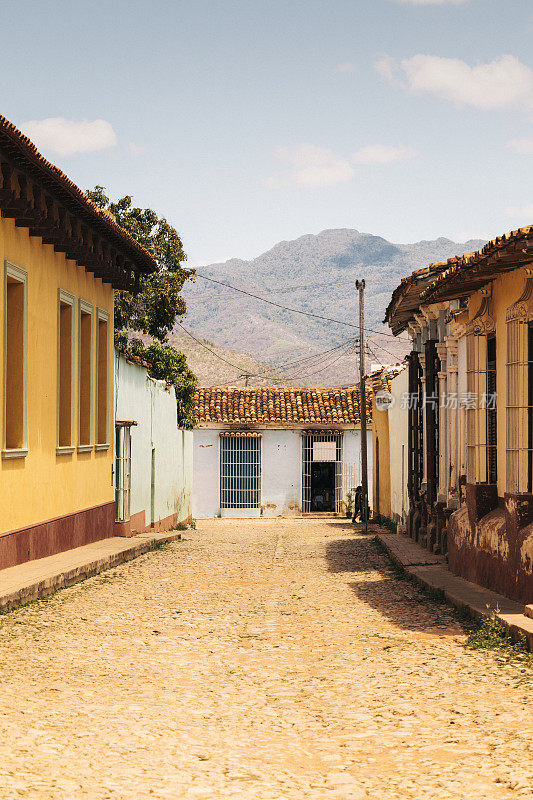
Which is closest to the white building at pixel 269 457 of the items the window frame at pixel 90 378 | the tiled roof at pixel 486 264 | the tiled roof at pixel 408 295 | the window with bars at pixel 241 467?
the window with bars at pixel 241 467

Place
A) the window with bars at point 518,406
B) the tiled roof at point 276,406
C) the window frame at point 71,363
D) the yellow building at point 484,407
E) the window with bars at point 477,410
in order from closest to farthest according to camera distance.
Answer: the yellow building at point 484,407 → the window with bars at point 518,406 → the window with bars at point 477,410 → the window frame at point 71,363 → the tiled roof at point 276,406

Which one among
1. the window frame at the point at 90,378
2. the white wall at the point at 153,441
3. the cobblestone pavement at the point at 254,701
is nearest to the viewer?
the cobblestone pavement at the point at 254,701

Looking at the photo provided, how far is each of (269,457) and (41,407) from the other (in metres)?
24.9

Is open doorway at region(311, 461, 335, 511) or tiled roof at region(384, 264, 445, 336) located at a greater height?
tiled roof at region(384, 264, 445, 336)

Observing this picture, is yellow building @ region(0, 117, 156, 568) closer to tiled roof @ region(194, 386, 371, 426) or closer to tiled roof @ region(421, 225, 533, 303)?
tiled roof @ region(421, 225, 533, 303)

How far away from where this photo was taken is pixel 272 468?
37.7 metres

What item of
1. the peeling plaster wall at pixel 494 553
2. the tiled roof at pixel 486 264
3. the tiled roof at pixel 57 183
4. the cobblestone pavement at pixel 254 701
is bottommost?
the cobblestone pavement at pixel 254 701

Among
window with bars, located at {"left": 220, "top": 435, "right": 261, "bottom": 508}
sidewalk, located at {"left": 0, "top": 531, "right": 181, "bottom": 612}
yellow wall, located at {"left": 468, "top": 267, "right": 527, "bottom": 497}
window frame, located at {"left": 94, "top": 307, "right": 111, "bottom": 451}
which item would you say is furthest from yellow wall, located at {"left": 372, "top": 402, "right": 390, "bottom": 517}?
yellow wall, located at {"left": 468, "top": 267, "right": 527, "bottom": 497}

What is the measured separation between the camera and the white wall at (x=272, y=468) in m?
37.4

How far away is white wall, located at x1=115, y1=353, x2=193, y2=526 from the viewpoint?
19031mm

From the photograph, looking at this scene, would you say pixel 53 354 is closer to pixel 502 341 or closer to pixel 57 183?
pixel 57 183

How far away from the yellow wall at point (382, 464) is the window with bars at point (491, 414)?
1592cm

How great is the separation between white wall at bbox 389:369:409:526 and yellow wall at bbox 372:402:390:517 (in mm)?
1187

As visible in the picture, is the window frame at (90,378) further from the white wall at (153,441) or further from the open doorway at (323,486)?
the open doorway at (323,486)
